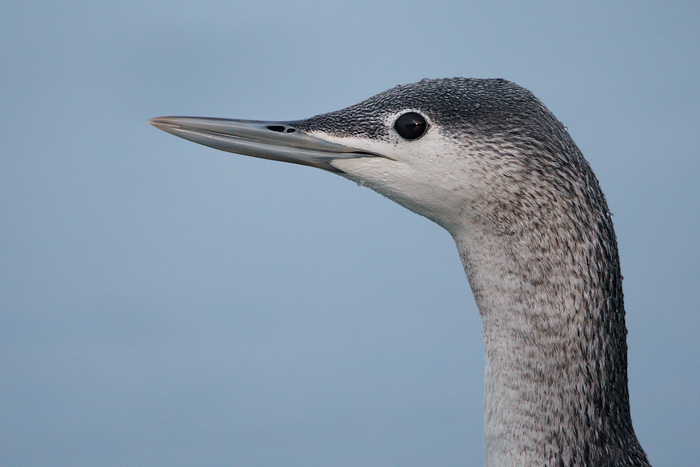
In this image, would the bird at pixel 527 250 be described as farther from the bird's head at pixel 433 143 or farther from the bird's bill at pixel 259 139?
the bird's bill at pixel 259 139

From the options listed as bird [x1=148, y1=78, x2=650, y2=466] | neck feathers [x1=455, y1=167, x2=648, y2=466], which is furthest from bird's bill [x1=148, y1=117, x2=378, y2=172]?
neck feathers [x1=455, y1=167, x2=648, y2=466]

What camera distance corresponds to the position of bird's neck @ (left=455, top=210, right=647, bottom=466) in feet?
6.53

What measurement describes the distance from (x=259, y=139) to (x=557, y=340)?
90cm

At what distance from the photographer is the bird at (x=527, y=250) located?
6.50 ft

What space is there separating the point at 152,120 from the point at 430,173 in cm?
77

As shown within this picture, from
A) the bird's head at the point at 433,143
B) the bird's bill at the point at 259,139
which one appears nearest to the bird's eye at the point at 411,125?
the bird's head at the point at 433,143

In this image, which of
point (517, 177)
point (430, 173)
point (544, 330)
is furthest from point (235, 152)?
point (544, 330)

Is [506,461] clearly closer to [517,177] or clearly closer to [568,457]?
[568,457]

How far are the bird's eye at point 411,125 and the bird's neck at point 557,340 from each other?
27 cm

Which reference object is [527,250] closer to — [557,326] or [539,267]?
[539,267]

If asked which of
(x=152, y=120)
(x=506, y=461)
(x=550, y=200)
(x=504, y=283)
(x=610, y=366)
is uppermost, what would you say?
(x=152, y=120)

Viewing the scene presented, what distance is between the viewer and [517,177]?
6.46ft

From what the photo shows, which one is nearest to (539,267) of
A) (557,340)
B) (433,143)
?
(557,340)

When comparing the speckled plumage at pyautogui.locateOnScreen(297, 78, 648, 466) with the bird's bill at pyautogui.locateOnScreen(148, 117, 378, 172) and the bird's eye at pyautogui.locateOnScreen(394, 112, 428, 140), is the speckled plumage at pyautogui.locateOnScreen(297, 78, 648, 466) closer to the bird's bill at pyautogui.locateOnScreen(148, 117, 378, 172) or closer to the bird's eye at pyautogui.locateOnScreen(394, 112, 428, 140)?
the bird's eye at pyautogui.locateOnScreen(394, 112, 428, 140)
